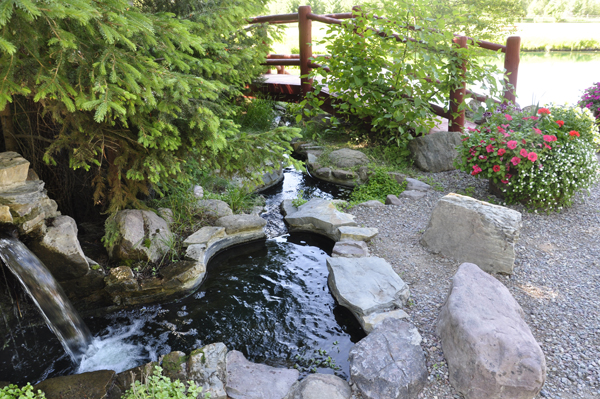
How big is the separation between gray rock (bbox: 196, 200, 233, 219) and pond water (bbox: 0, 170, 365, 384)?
0.63 m

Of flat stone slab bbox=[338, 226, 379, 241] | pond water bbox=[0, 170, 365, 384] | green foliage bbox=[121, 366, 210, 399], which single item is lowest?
pond water bbox=[0, 170, 365, 384]

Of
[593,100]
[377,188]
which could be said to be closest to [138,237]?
[377,188]

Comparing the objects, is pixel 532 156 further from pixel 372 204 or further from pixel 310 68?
pixel 310 68

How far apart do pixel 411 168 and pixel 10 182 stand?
448 cm

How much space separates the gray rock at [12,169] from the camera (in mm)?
2928

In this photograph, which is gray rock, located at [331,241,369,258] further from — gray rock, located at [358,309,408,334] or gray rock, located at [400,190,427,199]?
gray rock, located at [400,190,427,199]

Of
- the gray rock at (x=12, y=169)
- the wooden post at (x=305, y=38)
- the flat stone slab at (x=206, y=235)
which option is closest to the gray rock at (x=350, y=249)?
the flat stone slab at (x=206, y=235)

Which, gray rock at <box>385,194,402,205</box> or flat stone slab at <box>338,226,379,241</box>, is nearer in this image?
flat stone slab at <box>338,226,379,241</box>

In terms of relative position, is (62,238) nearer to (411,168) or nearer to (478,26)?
(411,168)

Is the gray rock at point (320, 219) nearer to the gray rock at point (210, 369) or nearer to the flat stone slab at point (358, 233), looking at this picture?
the flat stone slab at point (358, 233)

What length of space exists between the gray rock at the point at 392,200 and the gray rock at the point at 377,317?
196 cm

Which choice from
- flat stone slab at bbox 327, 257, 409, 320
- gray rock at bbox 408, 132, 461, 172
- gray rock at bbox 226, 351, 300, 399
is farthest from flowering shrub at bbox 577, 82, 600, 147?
gray rock at bbox 226, 351, 300, 399

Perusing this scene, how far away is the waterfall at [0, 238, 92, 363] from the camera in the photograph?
9.29ft

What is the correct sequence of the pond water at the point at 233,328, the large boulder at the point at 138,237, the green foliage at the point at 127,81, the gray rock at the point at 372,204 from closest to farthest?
the green foliage at the point at 127,81, the pond water at the point at 233,328, the large boulder at the point at 138,237, the gray rock at the point at 372,204
